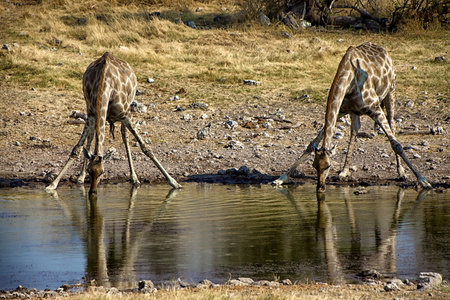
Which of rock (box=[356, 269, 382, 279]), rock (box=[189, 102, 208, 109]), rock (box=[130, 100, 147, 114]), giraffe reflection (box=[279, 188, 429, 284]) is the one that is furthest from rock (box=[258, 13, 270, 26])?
rock (box=[356, 269, 382, 279])

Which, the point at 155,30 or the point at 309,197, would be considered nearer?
the point at 309,197

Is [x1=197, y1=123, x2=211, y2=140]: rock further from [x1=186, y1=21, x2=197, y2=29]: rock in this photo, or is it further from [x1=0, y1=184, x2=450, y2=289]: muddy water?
[x1=186, y1=21, x2=197, y2=29]: rock

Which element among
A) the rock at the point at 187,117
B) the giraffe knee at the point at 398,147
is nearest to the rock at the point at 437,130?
the giraffe knee at the point at 398,147

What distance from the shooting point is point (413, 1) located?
2014cm

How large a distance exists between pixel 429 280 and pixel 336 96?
4621mm

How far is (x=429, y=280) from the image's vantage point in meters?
5.11

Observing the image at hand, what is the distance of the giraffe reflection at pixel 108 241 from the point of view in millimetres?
5516

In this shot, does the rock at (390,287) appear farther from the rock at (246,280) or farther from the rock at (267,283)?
the rock at (246,280)

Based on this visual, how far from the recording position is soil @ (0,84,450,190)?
10656mm

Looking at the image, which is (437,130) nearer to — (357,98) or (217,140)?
(357,98)

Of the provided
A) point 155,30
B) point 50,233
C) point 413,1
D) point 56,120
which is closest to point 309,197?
point 50,233

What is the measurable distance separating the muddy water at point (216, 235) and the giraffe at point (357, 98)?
0.54 metres

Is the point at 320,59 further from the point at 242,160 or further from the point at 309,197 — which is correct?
the point at 309,197

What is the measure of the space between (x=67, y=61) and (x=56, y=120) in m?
3.45
